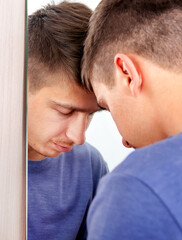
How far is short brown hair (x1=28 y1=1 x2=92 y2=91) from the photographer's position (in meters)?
0.69

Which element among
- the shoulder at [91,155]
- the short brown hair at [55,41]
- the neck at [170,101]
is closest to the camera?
the neck at [170,101]

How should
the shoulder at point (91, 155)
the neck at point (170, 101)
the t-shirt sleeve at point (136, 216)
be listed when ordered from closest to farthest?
1. the t-shirt sleeve at point (136, 216)
2. the neck at point (170, 101)
3. the shoulder at point (91, 155)

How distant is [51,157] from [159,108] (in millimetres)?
326

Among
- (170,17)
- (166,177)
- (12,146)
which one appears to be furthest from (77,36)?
(166,177)

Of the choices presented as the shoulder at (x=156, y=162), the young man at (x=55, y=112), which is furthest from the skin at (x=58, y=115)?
the shoulder at (x=156, y=162)

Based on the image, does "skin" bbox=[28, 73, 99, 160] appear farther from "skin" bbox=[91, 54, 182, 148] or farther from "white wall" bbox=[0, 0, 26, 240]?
"white wall" bbox=[0, 0, 26, 240]

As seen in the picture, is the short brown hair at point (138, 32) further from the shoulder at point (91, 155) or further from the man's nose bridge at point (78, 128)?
the shoulder at point (91, 155)

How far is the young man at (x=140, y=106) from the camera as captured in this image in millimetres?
355

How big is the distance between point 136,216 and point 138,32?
30 cm

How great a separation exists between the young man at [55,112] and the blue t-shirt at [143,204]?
13.3 inches

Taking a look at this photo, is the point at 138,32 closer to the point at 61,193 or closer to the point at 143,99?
the point at 143,99

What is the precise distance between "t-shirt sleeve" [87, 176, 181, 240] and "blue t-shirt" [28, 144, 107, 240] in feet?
1.35

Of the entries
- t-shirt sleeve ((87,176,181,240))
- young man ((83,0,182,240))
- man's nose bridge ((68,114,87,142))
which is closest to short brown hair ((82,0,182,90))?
young man ((83,0,182,240))

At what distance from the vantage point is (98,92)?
63 centimetres
